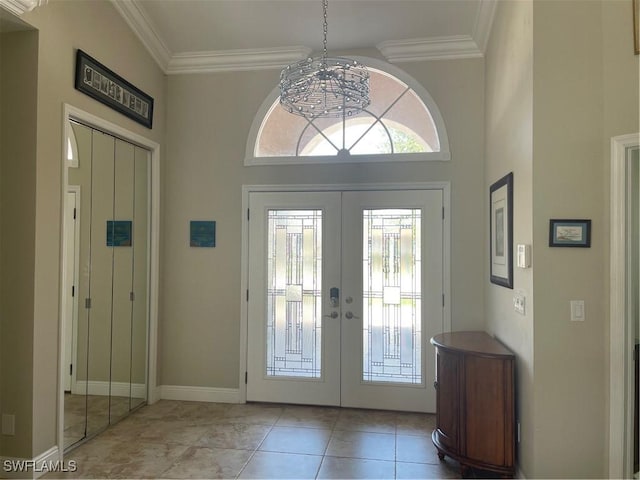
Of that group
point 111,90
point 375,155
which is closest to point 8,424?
point 111,90

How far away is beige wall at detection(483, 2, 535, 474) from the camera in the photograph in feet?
8.19

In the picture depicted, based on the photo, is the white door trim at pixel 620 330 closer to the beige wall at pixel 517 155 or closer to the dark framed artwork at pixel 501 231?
the beige wall at pixel 517 155

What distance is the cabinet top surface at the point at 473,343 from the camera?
2.82m

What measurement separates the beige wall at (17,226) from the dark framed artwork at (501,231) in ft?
10.6

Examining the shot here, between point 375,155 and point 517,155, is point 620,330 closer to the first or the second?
point 517,155

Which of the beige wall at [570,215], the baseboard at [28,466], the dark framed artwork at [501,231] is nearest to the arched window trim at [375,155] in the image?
the dark framed artwork at [501,231]

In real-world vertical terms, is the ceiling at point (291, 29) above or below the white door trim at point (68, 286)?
above

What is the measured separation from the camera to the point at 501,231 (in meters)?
3.14

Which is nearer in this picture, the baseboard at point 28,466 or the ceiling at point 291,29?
the baseboard at point 28,466

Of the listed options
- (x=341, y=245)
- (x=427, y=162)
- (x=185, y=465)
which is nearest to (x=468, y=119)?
(x=427, y=162)

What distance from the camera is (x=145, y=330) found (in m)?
4.01

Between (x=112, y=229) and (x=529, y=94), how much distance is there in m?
3.31

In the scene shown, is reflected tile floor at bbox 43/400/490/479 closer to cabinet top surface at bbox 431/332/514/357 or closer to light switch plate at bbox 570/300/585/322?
cabinet top surface at bbox 431/332/514/357

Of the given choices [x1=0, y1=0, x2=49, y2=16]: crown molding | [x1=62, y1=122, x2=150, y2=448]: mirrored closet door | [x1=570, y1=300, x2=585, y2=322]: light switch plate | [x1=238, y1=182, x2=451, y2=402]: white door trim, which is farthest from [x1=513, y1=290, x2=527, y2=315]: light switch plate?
[x1=0, y1=0, x2=49, y2=16]: crown molding
